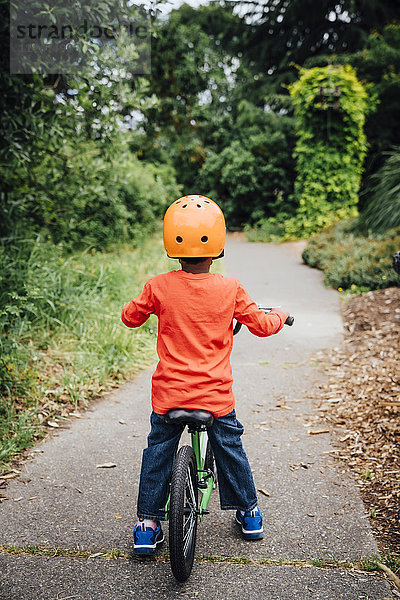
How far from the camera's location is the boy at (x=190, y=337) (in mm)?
2377

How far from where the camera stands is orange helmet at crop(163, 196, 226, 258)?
235cm

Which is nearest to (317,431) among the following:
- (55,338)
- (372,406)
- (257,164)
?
(372,406)

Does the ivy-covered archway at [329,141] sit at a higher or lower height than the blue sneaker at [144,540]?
higher

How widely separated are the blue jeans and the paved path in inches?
11.0

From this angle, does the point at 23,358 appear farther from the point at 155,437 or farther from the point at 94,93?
the point at 94,93

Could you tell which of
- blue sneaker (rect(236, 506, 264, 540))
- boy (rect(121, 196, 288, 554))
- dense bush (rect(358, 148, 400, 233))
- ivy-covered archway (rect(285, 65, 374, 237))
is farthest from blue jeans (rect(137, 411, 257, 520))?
ivy-covered archway (rect(285, 65, 374, 237))

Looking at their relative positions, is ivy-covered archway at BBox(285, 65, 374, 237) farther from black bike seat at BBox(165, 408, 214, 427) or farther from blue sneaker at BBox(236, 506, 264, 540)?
black bike seat at BBox(165, 408, 214, 427)

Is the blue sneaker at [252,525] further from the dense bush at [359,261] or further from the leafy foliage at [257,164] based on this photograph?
the leafy foliage at [257,164]

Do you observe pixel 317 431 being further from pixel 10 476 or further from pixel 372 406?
pixel 10 476

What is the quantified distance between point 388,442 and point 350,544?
1174mm

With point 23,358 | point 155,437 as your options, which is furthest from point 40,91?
point 155,437

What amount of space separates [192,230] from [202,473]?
118 centimetres

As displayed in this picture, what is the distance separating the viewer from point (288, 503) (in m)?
3.06

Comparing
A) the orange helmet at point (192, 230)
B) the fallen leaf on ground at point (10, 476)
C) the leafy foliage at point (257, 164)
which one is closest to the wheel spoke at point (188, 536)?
the orange helmet at point (192, 230)
